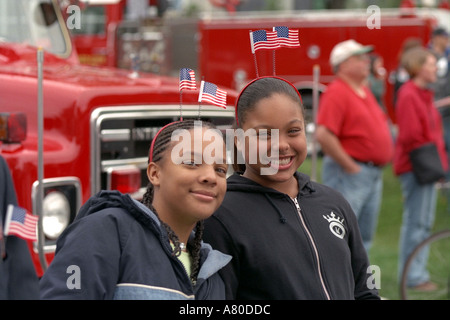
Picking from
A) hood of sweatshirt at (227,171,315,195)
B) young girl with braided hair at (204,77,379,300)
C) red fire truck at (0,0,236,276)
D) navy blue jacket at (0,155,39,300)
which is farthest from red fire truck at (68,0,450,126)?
young girl with braided hair at (204,77,379,300)

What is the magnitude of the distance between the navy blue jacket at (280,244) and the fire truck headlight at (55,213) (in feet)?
6.28

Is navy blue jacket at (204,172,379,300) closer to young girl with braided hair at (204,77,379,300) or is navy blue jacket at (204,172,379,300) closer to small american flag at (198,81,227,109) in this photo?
young girl with braided hair at (204,77,379,300)

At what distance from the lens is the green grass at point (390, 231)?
6570 millimetres

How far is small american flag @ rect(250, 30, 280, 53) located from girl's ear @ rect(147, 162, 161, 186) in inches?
17.0

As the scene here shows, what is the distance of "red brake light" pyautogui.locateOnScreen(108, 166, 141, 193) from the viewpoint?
4.36 m

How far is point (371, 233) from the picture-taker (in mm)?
6090

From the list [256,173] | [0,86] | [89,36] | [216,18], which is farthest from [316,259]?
[216,18]

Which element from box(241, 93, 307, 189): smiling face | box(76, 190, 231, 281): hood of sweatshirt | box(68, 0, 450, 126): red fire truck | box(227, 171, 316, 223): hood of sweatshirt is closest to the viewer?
box(76, 190, 231, 281): hood of sweatshirt

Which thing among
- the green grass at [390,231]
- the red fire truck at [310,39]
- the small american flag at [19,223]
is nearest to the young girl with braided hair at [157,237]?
the small american flag at [19,223]

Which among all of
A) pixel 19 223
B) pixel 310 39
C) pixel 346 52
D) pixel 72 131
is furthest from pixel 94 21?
pixel 19 223

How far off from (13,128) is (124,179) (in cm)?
70

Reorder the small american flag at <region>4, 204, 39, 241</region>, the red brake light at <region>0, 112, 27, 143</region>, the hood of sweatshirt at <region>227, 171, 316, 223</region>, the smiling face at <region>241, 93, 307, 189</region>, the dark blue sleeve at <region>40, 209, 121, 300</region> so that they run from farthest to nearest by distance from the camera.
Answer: the red brake light at <region>0, 112, 27, 143</region> → the small american flag at <region>4, 204, 39, 241</region> → the hood of sweatshirt at <region>227, 171, 316, 223</region> → the smiling face at <region>241, 93, 307, 189</region> → the dark blue sleeve at <region>40, 209, 121, 300</region>

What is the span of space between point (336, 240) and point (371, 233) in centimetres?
386

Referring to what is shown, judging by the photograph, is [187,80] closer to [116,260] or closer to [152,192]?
[152,192]
